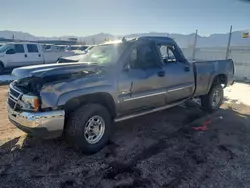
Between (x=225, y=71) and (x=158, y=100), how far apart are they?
2855 millimetres

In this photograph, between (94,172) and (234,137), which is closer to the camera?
(94,172)

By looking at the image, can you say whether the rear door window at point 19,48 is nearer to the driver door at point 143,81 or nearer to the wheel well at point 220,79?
the driver door at point 143,81

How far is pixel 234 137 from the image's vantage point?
15.5ft

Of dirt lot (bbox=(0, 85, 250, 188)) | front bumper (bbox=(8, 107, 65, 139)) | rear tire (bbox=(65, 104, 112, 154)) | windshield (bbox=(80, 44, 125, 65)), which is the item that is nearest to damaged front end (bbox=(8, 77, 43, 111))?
front bumper (bbox=(8, 107, 65, 139))

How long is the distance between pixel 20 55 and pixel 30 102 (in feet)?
40.6

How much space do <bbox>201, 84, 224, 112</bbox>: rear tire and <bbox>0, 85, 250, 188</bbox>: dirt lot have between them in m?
1.13

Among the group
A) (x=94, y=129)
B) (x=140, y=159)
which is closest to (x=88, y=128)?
(x=94, y=129)

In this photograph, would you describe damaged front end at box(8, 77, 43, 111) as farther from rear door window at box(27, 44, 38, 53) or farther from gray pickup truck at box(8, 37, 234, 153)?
rear door window at box(27, 44, 38, 53)

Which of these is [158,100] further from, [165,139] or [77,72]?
[77,72]

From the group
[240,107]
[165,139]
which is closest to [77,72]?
[165,139]

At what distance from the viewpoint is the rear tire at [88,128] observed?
359cm

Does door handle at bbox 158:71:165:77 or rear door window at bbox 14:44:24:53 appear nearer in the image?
door handle at bbox 158:71:165:77

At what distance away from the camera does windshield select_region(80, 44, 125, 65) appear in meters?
4.34

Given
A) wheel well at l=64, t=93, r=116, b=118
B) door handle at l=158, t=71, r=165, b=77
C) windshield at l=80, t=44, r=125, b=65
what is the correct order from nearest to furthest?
wheel well at l=64, t=93, r=116, b=118, windshield at l=80, t=44, r=125, b=65, door handle at l=158, t=71, r=165, b=77
